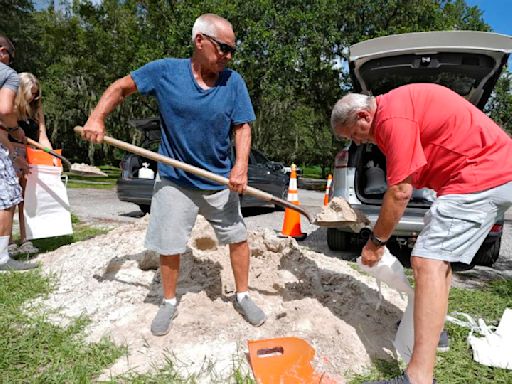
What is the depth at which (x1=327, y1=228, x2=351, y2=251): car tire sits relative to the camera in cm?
572

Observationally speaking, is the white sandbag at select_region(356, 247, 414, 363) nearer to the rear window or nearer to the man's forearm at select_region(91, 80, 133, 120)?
the man's forearm at select_region(91, 80, 133, 120)

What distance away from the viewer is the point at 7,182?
4094mm

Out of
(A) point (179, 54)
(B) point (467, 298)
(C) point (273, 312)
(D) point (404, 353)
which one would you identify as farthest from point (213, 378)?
(A) point (179, 54)

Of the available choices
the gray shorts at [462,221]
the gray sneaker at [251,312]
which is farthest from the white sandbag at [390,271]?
the gray sneaker at [251,312]

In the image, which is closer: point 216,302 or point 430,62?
point 216,302

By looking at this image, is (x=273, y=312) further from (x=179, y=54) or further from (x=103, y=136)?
(x=179, y=54)

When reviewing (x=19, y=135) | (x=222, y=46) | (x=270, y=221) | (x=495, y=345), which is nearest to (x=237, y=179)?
(x=222, y=46)

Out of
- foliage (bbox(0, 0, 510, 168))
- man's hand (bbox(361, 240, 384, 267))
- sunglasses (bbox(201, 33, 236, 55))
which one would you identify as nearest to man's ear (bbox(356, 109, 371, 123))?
man's hand (bbox(361, 240, 384, 267))

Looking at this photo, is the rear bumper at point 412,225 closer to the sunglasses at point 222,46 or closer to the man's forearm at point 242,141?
the man's forearm at point 242,141

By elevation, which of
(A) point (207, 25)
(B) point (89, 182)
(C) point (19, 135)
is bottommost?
(B) point (89, 182)

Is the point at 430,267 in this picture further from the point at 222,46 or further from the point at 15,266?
the point at 15,266

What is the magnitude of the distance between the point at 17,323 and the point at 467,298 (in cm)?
364

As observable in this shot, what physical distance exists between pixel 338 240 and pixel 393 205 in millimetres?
3629

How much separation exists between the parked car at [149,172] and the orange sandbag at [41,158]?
226cm
